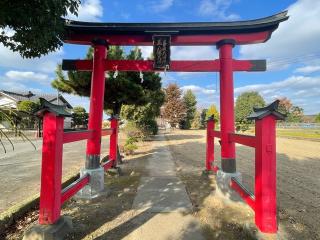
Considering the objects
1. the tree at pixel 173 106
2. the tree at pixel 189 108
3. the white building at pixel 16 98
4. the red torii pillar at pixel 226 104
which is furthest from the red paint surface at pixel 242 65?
the tree at pixel 189 108

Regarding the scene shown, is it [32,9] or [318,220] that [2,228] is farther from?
[318,220]

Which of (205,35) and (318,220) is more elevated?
(205,35)

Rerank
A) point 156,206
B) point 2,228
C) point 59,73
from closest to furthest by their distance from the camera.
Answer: point 2,228 → point 156,206 → point 59,73

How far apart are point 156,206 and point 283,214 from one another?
2.12 metres

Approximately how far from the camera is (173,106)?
47.3m

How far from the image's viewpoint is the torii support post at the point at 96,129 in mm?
5116

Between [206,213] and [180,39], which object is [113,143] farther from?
[206,213]

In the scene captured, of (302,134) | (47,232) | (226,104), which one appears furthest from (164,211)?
(302,134)

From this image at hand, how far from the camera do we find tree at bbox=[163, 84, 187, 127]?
47.3 m

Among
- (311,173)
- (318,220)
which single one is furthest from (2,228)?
(311,173)

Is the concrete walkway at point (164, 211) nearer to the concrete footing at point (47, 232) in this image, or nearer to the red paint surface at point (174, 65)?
the concrete footing at point (47, 232)

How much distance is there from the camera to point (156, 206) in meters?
4.39

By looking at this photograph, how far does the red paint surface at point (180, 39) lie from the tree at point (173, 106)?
41.3 m

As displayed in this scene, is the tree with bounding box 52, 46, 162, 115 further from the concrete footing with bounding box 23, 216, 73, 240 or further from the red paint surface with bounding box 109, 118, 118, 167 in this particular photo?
the concrete footing with bounding box 23, 216, 73, 240
